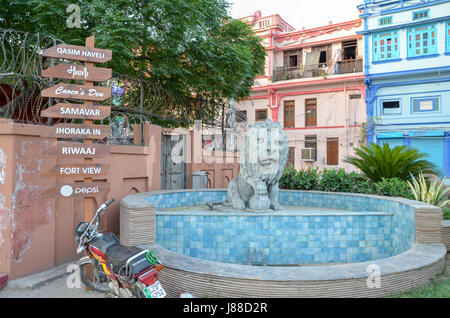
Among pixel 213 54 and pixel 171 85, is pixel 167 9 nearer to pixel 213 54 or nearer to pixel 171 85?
pixel 213 54

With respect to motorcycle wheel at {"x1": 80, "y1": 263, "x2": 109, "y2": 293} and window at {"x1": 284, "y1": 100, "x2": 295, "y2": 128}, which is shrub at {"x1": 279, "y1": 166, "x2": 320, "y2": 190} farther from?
window at {"x1": 284, "y1": 100, "x2": 295, "y2": 128}

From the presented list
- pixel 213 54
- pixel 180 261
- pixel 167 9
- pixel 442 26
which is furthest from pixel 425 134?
pixel 180 261

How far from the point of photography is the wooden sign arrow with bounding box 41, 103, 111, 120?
3.90 metres

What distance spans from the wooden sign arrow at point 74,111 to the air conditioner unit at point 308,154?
17.0m

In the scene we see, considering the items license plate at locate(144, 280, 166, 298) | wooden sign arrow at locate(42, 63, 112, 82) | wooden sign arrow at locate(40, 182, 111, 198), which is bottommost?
license plate at locate(144, 280, 166, 298)

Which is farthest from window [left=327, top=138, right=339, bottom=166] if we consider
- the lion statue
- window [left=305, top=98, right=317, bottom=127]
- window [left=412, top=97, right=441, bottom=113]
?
the lion statue

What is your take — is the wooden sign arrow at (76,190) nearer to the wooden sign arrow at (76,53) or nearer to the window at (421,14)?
the wooden sign arrow at (76,53)

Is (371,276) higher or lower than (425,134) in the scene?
lower

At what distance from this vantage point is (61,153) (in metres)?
3.86

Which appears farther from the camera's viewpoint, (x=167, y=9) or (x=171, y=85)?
(x=171, y=85)

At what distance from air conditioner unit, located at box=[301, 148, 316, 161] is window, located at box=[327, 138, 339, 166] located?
863mm

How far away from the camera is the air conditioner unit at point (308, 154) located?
19.9 metres

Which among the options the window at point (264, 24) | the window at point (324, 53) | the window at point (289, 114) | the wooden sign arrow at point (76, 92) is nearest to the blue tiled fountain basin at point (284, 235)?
the wooden sign arrow at point (76, 92)
